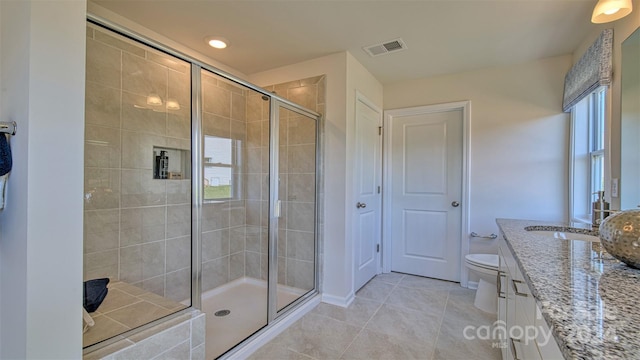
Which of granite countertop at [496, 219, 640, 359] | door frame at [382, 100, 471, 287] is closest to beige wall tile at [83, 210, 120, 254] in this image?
granite countertop at [496, 219, 640, 359]

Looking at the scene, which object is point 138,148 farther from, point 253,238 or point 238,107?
point 253,238

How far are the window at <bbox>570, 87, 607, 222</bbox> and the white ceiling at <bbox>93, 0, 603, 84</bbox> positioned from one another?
1.89 ft

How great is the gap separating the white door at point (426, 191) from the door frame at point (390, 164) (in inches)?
1.0

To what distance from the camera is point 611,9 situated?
1.37 meters

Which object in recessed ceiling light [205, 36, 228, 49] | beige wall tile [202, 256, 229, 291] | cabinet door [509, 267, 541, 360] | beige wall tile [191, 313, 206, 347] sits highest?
recessed ceiling light [205, 36, 228, 49]

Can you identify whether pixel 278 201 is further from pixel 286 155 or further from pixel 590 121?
pixel 590 121

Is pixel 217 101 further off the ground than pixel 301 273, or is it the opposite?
pixel 217 101

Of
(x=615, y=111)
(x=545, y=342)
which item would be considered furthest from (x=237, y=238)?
(x=615, y=111)

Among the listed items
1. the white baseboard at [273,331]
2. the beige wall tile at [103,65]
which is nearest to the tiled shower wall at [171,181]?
the beige wall tile at [103,65]

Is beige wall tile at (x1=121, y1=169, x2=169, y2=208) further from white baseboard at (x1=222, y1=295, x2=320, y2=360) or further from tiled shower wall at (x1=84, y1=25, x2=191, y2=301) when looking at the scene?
white baseboard at (x1=222, y1=295, x2=320, y2=360)

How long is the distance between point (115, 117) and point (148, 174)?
484mm

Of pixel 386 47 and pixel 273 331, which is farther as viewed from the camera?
pixel 386 47

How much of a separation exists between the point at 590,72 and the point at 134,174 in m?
3.47

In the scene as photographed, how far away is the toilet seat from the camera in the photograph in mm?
2406
